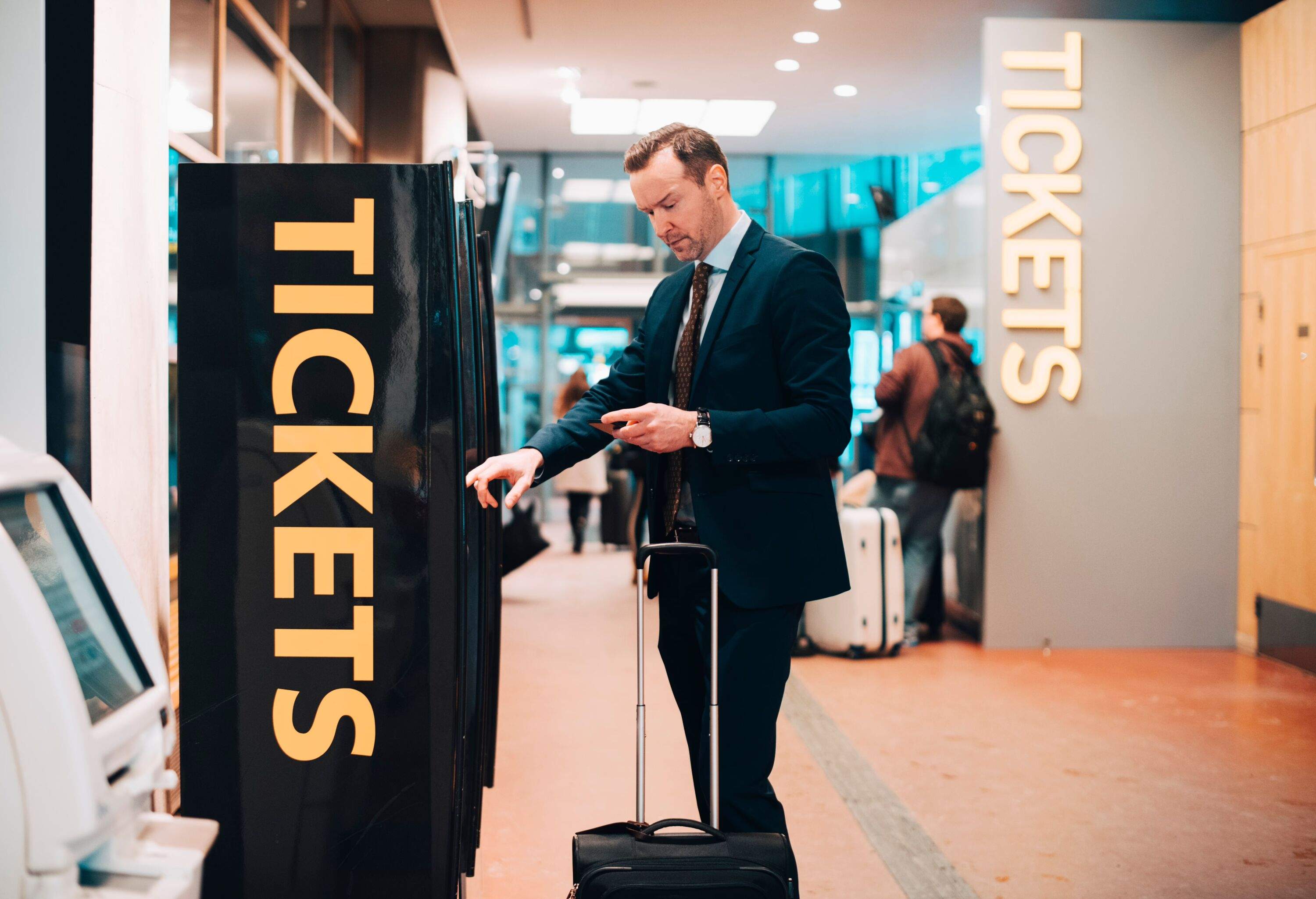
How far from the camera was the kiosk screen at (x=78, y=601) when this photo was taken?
1.31 m

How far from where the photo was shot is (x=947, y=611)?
21.4ft

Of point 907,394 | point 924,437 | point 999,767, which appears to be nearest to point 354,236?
point 999,767

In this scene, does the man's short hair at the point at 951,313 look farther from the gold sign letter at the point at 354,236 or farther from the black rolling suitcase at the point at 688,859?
the gold sign letter at the point at 354,236

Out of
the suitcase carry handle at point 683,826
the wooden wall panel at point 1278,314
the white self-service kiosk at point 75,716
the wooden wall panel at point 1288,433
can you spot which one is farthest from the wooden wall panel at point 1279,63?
the white self-service kiosk at point 75,716

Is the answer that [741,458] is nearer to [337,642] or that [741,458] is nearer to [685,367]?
[685,367]

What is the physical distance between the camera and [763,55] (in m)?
7.63

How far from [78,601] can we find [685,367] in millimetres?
1090

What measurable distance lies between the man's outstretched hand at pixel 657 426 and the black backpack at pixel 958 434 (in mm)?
3771

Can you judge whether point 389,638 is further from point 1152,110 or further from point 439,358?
point 1152,110

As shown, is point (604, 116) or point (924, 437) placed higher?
point (604, 116)

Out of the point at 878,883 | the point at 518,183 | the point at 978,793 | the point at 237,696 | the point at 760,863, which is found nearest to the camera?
the point at 760,863

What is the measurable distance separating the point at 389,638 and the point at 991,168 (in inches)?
179

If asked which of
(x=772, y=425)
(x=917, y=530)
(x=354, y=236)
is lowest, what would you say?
(x=917, y=530)

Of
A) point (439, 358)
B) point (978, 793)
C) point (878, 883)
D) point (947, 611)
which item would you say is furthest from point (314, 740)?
point (947, 611)
